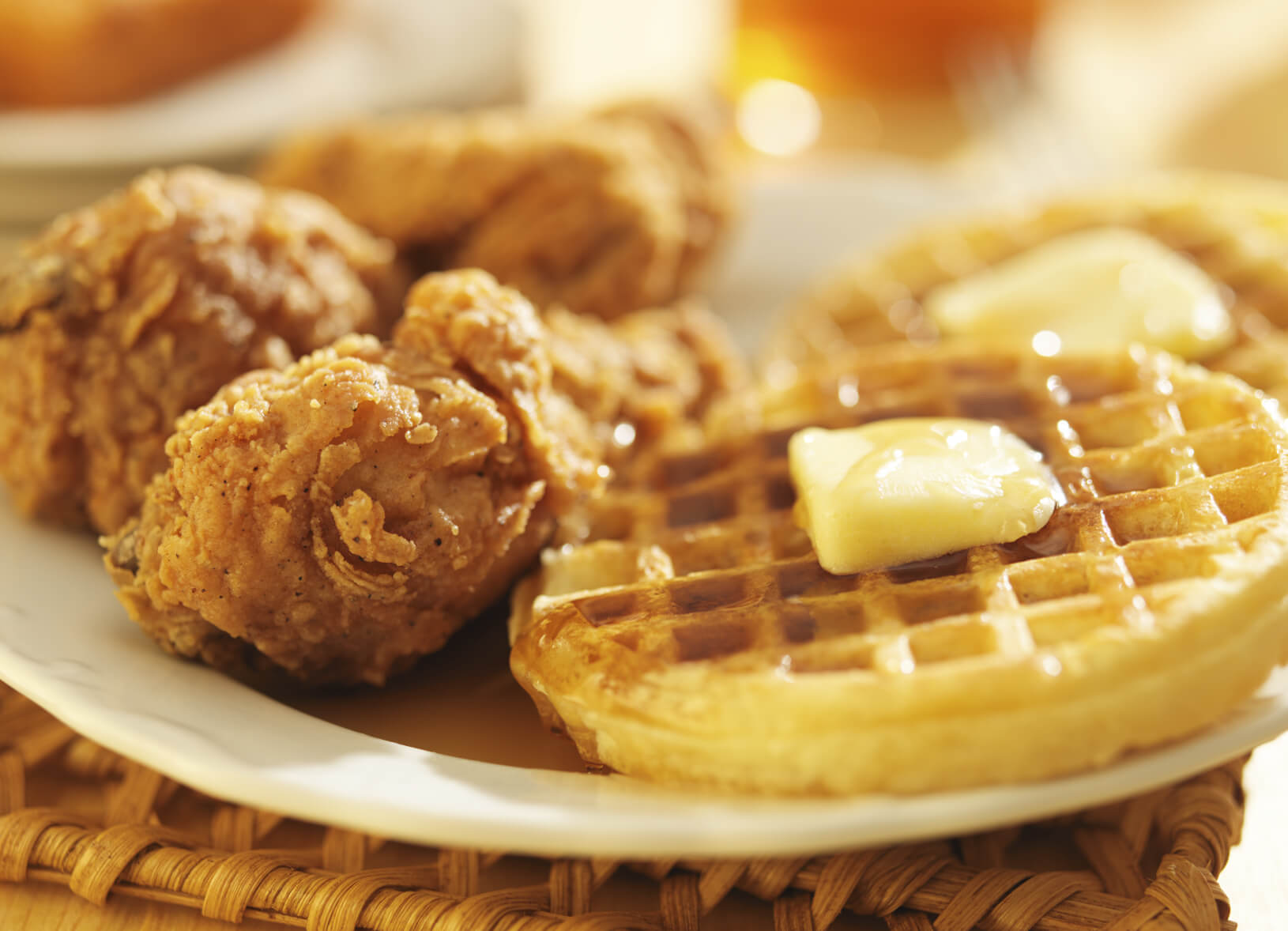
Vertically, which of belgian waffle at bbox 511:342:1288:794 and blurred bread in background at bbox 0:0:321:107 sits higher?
belgian waffle at bbox 511:342:1288:794

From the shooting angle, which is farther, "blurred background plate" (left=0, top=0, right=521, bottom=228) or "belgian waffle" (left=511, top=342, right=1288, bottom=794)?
"blurred background plate" (left=0, top=0, right=521, bottom=228)

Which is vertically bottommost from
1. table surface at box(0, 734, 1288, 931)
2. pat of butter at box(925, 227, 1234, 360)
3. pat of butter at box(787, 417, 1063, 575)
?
table surface at box(0, 734, 1288, 931)

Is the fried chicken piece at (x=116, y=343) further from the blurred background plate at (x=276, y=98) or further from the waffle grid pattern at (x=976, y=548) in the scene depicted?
the blurred background plate at (x=276, y=98)

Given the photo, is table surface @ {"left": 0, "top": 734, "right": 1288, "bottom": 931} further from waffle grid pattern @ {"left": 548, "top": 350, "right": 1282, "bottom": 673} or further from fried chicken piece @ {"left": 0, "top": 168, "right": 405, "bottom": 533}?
fried chicken piece @ {"left": 0, "top": 168, "right": 405, "bottom": 533}

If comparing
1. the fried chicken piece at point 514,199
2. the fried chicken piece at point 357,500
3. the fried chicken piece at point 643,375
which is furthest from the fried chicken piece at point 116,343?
the fried chicken piece at point 514,199

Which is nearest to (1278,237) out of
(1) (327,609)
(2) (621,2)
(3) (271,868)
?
(1) (327,609)

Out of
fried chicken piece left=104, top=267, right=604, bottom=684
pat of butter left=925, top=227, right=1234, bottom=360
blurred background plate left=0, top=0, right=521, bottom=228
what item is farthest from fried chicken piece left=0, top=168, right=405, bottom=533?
blurred background plate left=0, top=0, right=521, bottom=228
